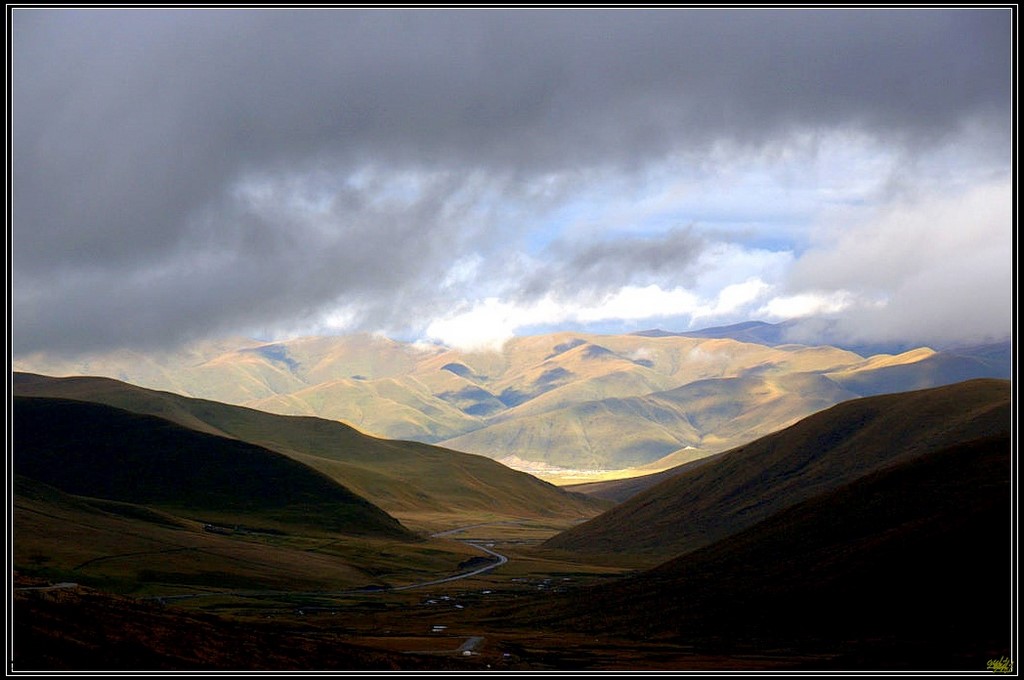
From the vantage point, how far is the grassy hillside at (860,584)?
8481 centimetres

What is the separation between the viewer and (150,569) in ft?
547

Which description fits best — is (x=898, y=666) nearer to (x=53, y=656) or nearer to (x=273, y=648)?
(x=273, y=648)

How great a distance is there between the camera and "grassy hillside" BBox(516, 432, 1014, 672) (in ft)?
278

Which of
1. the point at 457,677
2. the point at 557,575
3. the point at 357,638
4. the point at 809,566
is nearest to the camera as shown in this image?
the point at 457,677

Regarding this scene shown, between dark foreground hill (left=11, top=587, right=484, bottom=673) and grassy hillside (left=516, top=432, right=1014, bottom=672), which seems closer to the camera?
dark foreground hill (left=11, top=587, right=484, bottom=673)

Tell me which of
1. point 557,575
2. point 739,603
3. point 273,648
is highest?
point 273,648

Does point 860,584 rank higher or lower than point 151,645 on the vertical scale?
lower

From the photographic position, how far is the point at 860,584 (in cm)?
9988

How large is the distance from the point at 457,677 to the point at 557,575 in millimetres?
140558

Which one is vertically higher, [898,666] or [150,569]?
[898,666]

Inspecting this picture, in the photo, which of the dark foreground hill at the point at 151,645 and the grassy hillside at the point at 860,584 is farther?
the grassy hillside at the point at 860,584

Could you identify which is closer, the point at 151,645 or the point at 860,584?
the point at 151,645

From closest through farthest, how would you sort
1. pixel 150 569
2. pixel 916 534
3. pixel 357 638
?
pixel 357 638 < pixel 916 534 < pixel 150 569

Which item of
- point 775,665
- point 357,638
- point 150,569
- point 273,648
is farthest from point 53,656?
point 150,569
